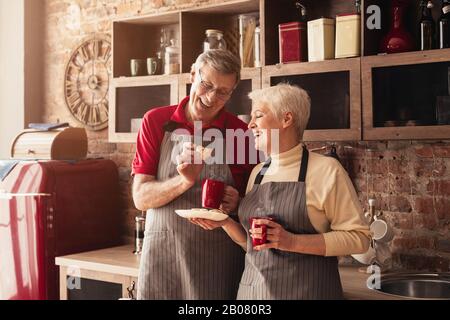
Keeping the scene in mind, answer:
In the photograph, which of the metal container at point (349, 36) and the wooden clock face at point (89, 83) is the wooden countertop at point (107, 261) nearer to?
the wooden clock face at point (89, 83)

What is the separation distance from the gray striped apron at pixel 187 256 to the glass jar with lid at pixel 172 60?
44.7 inches

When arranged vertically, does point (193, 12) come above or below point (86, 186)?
above

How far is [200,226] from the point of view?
248cm

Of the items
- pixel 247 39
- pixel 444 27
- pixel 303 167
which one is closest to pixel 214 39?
pixel 247 39

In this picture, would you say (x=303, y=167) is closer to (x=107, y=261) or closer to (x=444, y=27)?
(x=444, y=27)

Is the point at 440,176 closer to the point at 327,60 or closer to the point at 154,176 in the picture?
the point at 327,60

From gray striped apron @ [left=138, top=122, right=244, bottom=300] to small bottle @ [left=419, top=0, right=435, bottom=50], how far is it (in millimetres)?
1098

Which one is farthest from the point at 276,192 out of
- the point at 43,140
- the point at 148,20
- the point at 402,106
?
the point at 43,140

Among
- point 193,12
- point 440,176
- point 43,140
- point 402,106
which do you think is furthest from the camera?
point 43,140

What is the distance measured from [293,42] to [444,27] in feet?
2.35

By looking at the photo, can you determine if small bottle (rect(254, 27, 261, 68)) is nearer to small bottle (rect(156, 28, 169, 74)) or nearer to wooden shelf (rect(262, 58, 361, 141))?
wooden shelf (rect(262, 58, 361, 141))

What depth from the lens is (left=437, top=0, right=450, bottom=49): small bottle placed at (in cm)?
279

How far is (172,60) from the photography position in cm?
366
